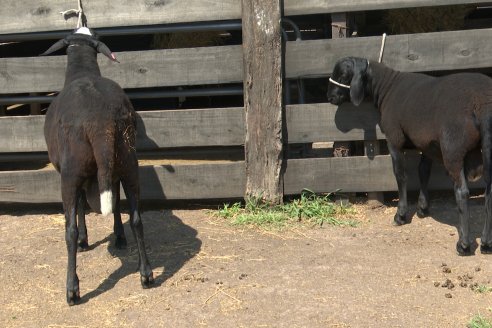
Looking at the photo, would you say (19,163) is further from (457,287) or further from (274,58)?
(457,287)

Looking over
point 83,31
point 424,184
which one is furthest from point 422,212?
point 83,31

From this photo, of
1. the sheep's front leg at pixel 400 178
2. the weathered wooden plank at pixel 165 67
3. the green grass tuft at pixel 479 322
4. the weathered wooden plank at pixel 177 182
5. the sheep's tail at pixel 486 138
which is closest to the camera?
the green grass tuft at pixel 479 322

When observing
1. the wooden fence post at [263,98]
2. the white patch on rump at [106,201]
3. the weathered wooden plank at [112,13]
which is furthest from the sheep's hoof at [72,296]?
the weathered wooden plank at [112,13]

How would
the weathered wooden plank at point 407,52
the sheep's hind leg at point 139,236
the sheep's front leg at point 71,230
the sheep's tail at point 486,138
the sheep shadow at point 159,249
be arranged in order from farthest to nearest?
the weathered wooden plank at point 407,52, the sheep shadow at point 159,249, the sheep's tail at point 486,138, the sheep's hind leg at point 139,236, the sheep's front leg at point 71,230

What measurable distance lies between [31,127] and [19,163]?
2322 mm

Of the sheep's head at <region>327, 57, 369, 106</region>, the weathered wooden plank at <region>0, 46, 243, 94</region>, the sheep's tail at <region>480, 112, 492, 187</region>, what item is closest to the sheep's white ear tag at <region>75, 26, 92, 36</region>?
the weathered wooden plank at <region>0, 46, 243, 94</region>

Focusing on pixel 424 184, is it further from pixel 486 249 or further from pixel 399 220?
pixel 486 249

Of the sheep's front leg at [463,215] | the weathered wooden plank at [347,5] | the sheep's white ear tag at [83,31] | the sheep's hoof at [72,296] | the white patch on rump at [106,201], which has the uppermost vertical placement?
the weathered wooden plank at [347,5]

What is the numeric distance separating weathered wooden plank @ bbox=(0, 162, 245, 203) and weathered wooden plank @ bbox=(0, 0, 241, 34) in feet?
4.94

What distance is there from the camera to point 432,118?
532 cm

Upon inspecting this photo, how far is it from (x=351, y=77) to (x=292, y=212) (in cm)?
146

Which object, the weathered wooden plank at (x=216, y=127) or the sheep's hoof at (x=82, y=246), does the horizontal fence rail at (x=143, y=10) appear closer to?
the weathered wooden plank at (x=216, y=127)

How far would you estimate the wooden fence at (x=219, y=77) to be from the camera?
19.9ft

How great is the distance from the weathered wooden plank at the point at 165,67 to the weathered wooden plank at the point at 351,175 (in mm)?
1168
